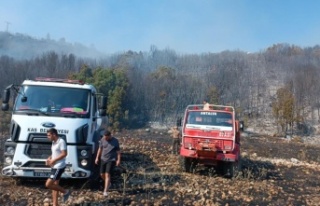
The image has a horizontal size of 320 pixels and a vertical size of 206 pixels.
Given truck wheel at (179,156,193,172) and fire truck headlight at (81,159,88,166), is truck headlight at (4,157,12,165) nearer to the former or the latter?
fire truck headlight at (81,159,88,166)

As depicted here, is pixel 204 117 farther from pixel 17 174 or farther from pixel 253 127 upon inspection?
pixel 253 127

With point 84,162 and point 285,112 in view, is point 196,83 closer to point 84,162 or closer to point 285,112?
point 285,112

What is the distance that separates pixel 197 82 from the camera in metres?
63.4

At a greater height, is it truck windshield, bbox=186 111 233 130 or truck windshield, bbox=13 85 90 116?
truck windshield, bbox=13 85 90 116

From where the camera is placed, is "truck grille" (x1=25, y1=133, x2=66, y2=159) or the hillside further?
the hillside

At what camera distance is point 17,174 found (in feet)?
26.6

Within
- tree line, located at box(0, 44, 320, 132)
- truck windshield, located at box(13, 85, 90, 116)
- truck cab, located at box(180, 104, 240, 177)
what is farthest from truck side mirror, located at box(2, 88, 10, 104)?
tree line, located at box(0, 44, 320, 132)

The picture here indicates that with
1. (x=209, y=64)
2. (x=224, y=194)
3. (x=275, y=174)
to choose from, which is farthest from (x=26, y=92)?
(x=209, y=64)

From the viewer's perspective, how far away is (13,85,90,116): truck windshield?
878 cm

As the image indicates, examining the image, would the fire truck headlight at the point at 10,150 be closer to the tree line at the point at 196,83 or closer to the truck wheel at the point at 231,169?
the truck wheel at the point at 231,169

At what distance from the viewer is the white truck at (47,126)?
8164 mm

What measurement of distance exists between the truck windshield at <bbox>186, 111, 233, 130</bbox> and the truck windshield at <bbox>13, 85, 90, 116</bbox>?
167 inches

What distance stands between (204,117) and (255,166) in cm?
424

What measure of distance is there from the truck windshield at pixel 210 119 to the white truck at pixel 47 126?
3.97 m
